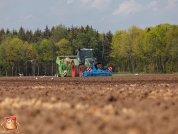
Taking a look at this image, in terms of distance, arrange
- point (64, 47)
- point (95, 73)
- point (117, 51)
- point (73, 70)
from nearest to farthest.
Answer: point (95, 73) < point (73, 70) < point (117, 51) < point (64, 47)

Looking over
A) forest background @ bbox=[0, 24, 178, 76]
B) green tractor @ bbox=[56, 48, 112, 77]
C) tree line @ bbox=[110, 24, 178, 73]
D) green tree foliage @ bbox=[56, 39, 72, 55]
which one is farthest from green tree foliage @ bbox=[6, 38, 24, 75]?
green tractor @ bbox=[56, 48, 112, 77]

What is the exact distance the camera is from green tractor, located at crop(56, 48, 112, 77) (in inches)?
1587

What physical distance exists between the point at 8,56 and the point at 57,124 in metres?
91.9

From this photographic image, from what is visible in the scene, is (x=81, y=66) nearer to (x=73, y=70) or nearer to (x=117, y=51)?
(x=73, y=70)

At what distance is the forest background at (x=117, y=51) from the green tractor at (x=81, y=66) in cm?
3275

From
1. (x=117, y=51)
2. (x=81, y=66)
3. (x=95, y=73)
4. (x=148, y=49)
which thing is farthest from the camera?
(x=117, y=51)

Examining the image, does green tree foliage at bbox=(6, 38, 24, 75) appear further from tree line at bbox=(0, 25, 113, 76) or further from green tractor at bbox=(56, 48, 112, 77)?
green tractor at bbox=(56, 48, 112, 77)

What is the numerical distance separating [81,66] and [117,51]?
5356 centimetres

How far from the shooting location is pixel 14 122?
5.92m

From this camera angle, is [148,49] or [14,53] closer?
[148,49]

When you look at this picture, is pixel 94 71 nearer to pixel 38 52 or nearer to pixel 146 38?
pixel 146 38

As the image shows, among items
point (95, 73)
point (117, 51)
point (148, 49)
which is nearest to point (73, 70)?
point (95, 73)

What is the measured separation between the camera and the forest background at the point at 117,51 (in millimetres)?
83312

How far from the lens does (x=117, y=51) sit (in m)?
95.4
